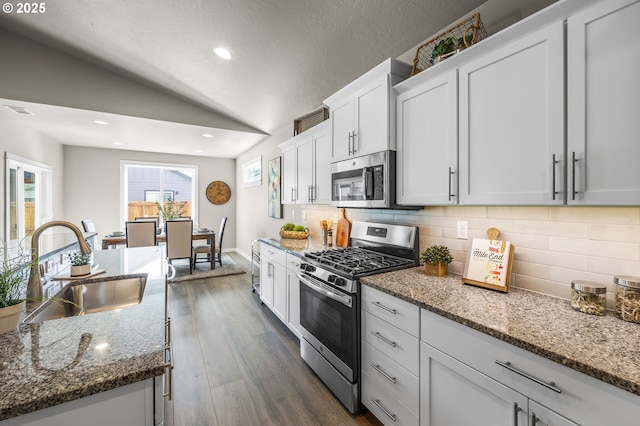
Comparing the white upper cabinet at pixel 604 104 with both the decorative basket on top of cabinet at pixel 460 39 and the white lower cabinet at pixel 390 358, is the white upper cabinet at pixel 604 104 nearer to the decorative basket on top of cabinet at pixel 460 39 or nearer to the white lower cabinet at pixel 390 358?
the decorative basket on top of cabinet at pixel 460 39

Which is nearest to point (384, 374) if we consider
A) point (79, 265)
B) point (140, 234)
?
point (79, 265)

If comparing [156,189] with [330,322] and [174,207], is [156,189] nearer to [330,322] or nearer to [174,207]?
[174,207]

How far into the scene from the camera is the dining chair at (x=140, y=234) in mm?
4824

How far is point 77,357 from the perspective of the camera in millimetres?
782

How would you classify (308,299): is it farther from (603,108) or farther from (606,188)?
(603,108)

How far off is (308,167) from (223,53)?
1.54m

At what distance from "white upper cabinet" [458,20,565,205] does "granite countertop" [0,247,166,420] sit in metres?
1.58

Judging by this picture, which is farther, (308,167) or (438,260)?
(308,167)

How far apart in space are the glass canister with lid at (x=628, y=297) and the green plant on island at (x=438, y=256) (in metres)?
0.75

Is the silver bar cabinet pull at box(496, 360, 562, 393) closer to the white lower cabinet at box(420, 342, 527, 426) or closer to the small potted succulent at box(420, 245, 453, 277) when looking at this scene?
the white lower cabinet at box(420, 342, 527, 426)

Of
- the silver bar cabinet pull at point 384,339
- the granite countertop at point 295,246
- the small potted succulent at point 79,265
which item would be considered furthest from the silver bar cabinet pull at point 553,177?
the small potted succulent at point 79,265

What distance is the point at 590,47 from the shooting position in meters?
1.08

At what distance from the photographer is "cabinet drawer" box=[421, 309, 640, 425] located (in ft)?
2.65

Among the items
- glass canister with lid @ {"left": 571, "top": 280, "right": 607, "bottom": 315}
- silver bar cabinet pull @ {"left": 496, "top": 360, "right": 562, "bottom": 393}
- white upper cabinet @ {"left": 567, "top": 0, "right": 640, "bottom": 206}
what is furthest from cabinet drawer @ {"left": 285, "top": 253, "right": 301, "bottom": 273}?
white upper cabinet @ {"left": 567, "top": 0, "right": 640, "bottom": 206}
